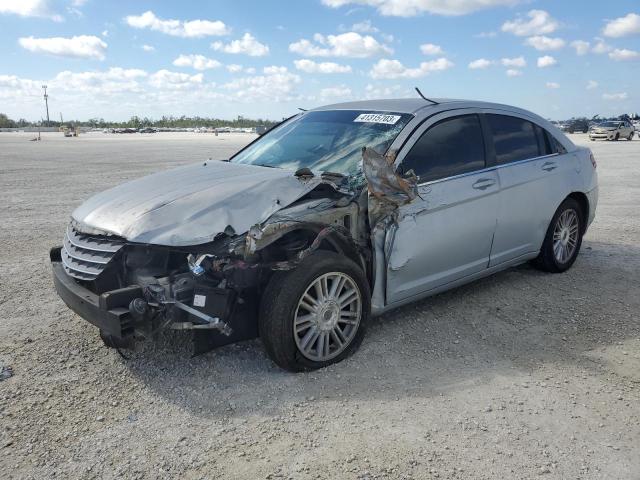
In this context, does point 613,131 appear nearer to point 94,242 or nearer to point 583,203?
point 583,203

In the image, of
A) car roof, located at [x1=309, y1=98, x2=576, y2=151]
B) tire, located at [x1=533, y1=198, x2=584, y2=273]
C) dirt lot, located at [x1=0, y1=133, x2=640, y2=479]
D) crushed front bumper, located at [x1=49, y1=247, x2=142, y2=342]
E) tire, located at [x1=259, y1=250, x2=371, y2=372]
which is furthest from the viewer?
tire, located at [x1=533, y1=198, x2=584, y2=273]

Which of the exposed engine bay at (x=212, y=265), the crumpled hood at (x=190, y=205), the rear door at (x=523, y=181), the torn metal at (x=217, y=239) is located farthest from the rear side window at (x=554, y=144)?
the crumpled hood at (x=190, y=205)

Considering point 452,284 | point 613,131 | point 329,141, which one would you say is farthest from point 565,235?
point 613,131

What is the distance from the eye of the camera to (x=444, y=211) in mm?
4145

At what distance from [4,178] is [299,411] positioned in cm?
1467

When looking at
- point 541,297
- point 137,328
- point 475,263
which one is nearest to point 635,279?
point 541,297

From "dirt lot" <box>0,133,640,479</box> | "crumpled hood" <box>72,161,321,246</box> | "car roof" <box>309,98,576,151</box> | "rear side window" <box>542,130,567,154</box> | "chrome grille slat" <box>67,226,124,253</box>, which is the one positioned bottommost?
"dirt lot" <box>0,133,640,479</box>

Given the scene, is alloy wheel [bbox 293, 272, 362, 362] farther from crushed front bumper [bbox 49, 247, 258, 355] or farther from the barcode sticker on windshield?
the barcode sticker on windshield

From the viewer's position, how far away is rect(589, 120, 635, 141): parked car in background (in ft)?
126

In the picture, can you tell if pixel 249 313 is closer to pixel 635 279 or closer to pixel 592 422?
pixel 592 422

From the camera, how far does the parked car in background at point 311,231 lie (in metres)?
3.27

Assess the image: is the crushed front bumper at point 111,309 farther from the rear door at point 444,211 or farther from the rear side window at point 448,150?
the rear side window at point 448,150

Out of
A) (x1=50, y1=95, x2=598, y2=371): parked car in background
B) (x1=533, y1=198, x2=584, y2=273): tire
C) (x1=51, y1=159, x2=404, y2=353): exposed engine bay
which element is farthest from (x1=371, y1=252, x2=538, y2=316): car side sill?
(x1=51, y1=159, x2=404, y2=353): exposed engine bay

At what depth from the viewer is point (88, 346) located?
13.1 feet
